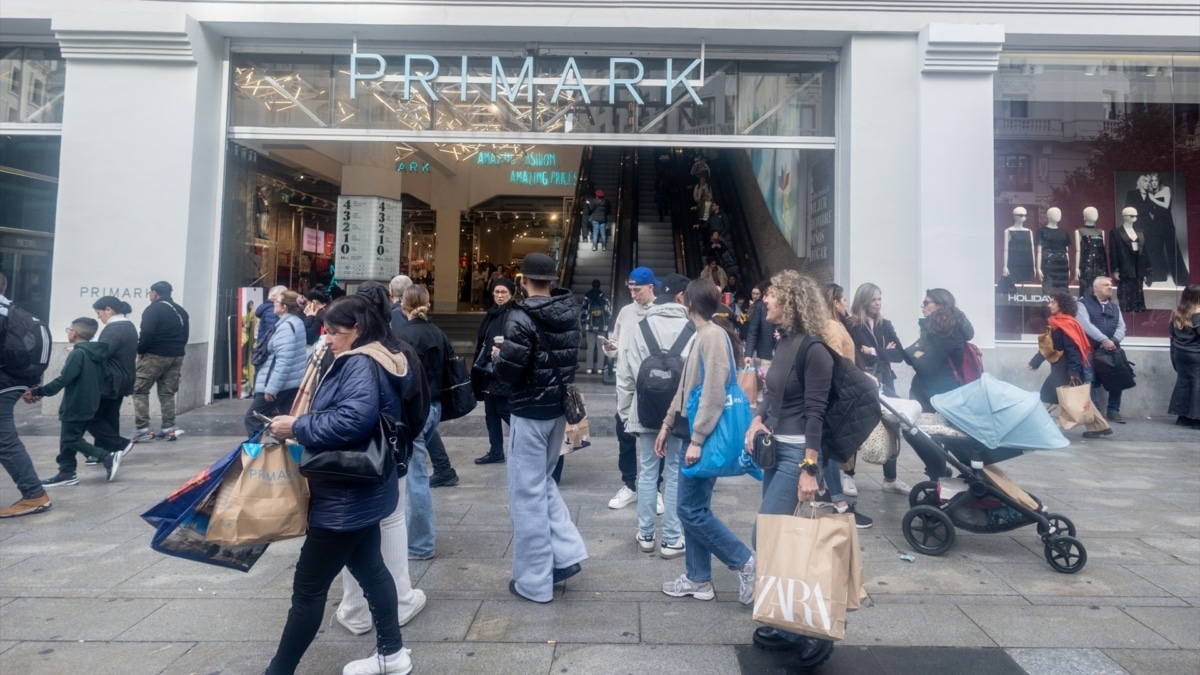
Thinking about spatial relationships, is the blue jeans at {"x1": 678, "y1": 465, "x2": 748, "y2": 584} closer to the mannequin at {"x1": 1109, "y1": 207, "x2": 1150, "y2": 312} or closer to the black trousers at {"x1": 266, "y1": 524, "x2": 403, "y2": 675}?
the black trousers at {"x1": 266, "y1": 524, "x2": 403, "y2": 675}

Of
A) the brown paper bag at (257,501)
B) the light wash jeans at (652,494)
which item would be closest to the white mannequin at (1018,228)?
the light wash jeans at (652,494)

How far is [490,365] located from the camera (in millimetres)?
5695

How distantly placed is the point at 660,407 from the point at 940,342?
2.67 metres

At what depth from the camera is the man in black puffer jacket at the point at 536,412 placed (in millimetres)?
3838

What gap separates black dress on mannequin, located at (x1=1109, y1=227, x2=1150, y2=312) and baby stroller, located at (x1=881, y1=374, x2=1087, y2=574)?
774cm

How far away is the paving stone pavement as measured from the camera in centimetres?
330

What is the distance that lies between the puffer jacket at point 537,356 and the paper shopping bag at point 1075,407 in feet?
18.2

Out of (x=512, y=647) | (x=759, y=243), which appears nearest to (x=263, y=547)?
(x=512, y=647)

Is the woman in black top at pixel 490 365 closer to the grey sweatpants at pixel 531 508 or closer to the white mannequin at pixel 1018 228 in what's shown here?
the grey sweatpants at pixel 531 508

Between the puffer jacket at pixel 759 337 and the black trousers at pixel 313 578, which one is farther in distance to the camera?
the puffer jacket at pixel 759 337

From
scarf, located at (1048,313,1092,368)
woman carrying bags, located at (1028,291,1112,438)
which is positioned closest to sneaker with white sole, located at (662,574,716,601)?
woman carrying bags, located at (1028,291,1112,438)

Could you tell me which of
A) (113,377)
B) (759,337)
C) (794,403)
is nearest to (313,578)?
(794,403)

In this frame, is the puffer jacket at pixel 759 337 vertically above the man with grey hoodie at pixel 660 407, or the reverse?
the puffer jacket at pixel 759 337

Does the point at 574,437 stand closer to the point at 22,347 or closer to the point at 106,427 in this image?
the point at 22,347
